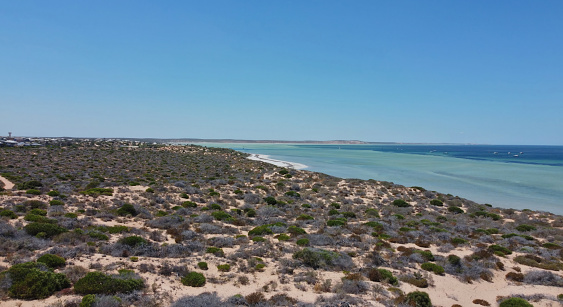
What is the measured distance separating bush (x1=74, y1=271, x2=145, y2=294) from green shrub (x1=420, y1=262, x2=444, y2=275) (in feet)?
40.8

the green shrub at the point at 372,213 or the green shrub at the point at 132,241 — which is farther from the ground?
the green shrub at the point at 132,241

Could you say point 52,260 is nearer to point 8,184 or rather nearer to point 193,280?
point 193,280

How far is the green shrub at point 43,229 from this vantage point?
46.0 feet

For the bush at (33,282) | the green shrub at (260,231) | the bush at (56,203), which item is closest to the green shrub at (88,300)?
the bush at (33,282)

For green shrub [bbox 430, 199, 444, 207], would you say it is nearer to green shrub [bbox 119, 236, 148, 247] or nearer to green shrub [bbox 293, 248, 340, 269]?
green shrub [bbox 293, 248, 340, 269]

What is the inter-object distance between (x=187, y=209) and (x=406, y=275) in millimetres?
17144

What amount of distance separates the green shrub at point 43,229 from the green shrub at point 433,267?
18.1 m

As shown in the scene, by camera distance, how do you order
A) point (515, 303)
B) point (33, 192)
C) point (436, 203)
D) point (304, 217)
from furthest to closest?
1. point (436, 203)
2. point (33, 192)
3. point (304, 217)
4. point (515, 303)

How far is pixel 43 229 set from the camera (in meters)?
14.3

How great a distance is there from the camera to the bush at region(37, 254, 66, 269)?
1092cm

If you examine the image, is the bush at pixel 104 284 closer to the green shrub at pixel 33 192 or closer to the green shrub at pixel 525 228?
the green shrub at pixel 33 192

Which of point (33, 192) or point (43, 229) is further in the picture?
point (33, 192)

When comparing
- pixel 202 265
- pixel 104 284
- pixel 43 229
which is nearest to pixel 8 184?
pixel 43 229

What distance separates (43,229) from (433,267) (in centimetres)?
1905
